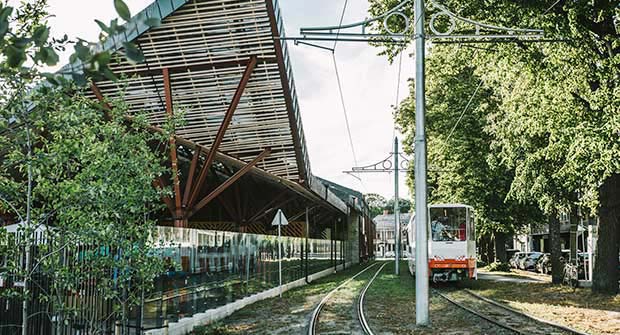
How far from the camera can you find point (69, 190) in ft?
18.2

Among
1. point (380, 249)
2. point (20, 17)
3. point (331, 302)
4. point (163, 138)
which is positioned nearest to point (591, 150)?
point (331, 302)

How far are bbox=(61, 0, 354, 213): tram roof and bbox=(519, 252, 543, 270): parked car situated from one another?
78.2 feet

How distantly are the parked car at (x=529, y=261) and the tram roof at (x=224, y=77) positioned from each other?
2384 centimetres

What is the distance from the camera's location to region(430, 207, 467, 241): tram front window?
2333 centimetres

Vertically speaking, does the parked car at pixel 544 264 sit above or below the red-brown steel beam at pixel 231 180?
below

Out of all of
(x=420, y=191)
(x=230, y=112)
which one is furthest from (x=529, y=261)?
(x=420, y=191)

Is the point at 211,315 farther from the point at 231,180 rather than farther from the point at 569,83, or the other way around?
the point at 569,83

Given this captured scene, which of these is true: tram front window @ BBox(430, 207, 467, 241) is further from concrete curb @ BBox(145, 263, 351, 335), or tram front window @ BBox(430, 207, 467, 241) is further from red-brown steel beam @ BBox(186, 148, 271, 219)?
red-brown steel beam @ BBox(186, 148, 271, 219)

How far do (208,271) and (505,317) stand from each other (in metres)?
7.20

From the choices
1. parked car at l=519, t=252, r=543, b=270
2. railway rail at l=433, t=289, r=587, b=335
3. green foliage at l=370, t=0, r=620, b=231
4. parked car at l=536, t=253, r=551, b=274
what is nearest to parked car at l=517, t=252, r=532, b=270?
parked car at l=519, t=252, r=543, b=270

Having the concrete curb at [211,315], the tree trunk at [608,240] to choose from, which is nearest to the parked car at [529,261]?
the tree trunk at [608,240]

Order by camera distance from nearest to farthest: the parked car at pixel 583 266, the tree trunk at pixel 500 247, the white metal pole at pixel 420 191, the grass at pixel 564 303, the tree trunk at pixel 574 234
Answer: the white metal pole at pixel 420 191
the grass at pixel 564 303
the tree trunk at pixel 574 234
the parked car at pixel 583 266
the tree trunk at pixel 500 247

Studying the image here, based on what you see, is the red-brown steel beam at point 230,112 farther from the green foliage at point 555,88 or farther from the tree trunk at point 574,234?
the tree trunk at point 574,234

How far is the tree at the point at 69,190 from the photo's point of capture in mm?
5339
